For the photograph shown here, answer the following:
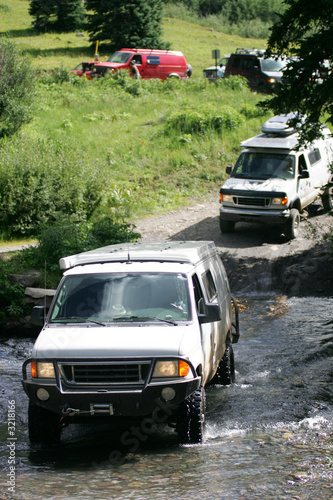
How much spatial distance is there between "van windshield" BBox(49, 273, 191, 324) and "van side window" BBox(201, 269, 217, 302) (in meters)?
0.68

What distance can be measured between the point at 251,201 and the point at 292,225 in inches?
47.3

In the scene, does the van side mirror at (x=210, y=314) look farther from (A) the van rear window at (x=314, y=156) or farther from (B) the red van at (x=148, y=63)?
(B) the red van at (x=148, y=63)

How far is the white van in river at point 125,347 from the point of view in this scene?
229 inches

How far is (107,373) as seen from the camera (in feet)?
19.4

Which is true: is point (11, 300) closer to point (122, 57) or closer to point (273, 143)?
point (273, 143)

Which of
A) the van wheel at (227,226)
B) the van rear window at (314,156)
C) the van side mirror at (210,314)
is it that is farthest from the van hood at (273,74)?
the van side mirror at (210,314)

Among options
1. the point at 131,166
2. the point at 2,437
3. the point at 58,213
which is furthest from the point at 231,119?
the point at 2,437

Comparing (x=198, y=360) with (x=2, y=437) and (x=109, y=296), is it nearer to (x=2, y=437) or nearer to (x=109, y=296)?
(x=109, y=296)

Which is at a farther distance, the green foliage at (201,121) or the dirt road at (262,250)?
the green foliage at (201,121)

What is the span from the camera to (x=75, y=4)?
44.9m

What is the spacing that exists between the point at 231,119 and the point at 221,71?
12.6 meters

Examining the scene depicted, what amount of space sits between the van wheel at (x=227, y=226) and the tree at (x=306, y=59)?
331cm

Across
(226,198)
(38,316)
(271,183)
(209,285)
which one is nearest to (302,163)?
(271,183)

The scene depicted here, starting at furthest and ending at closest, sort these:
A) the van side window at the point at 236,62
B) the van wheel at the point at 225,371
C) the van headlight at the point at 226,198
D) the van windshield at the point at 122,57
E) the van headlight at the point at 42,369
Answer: the van windshield at the point at 122,57, the van side window at the point at 236,62, the van headlight at the point at 226,198, the van wheel at the point at 225,371, the van headlight at the point at 42,369
